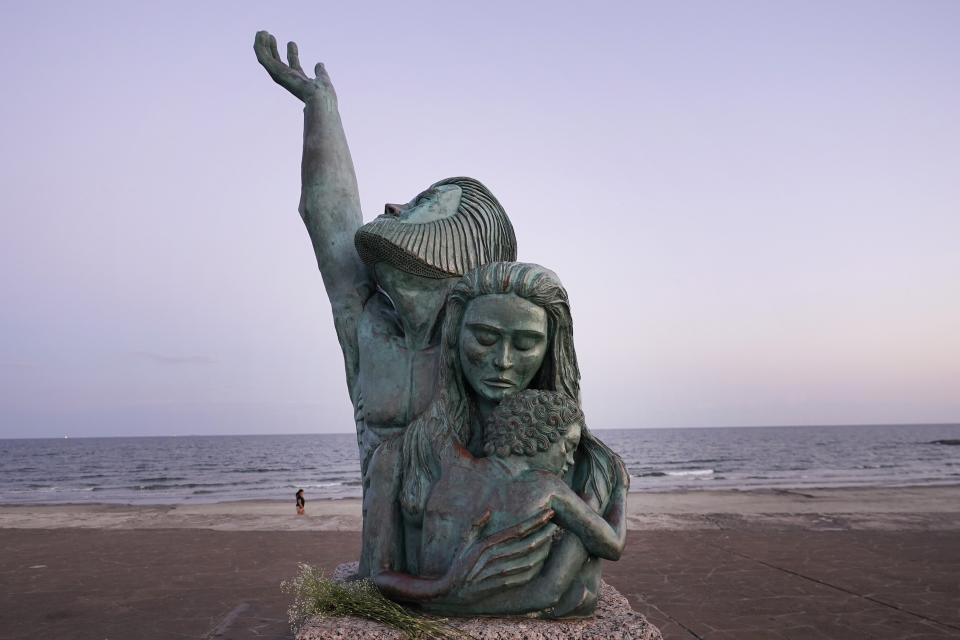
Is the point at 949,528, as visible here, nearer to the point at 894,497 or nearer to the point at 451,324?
the point at 894,497

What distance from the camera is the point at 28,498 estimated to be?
2128 cm

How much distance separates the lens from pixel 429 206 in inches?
106

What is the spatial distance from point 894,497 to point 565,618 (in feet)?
50.5

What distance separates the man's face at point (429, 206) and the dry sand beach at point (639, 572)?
316 centimetres

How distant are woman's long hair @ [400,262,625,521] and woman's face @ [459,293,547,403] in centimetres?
4

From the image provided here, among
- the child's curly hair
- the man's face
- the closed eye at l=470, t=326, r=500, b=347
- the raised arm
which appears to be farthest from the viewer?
the raised arm

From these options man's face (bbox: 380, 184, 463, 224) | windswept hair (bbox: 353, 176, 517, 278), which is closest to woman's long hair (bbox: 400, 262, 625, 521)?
windswept hair (bbox: 353, 176, 517, 278)

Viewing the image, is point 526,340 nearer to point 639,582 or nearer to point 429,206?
point 429,206

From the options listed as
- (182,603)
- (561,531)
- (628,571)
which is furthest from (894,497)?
(561,531)

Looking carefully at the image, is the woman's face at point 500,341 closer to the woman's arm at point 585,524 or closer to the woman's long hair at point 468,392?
the woman's long hair at point 468,392

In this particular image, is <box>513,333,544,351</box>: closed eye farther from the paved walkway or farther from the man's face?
the paved walkway

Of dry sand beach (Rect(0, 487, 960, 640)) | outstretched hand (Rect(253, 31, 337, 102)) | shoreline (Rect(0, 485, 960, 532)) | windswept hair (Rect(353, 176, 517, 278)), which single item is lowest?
shoreline (Rect(0, 485, 960, 532))

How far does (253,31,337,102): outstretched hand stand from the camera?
119 inches

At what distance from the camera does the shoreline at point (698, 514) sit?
996 centimetres
